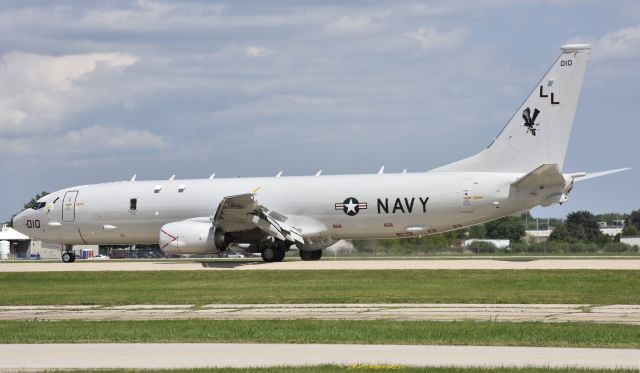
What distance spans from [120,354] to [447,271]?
2159 centimetres

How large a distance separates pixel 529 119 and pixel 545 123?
2.40 feet

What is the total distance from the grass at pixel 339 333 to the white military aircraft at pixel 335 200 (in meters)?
20.1

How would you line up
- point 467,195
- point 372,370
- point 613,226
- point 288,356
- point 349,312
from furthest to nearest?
point 613,226 → point 467,195 → point 349,312 → point 288,356 → point 372,370

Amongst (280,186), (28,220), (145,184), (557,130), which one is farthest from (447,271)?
(28,220)

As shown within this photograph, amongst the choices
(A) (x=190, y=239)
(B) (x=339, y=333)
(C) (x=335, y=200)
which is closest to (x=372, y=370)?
(B) (x=339, y=333)

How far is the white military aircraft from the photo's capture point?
42438 mm

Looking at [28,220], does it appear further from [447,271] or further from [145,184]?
[447,271]

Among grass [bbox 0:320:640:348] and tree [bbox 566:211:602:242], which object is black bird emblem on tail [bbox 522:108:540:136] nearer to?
grass [bbox 0:320:640:348]

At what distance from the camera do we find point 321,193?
1836 inches

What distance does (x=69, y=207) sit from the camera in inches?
2032

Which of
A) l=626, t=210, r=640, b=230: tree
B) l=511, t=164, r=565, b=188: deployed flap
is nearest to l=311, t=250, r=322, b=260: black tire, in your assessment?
l=511, t=164, r=565, b=188: deployed flap

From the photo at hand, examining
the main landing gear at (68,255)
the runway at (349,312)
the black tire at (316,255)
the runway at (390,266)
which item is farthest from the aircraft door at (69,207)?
the runway at (349,312)

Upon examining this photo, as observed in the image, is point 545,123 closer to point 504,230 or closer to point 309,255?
point 309,255

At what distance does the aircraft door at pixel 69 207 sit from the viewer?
51.5m
